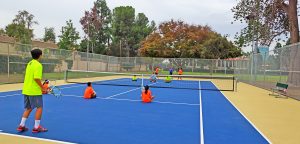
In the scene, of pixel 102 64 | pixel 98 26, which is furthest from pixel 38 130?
pixel 98 26

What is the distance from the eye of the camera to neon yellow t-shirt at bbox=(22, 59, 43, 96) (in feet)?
19.8

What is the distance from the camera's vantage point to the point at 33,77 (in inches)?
238

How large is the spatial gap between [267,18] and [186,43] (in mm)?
31006

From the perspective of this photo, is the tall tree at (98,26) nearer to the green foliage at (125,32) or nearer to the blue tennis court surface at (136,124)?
the green foliage at (125,32)

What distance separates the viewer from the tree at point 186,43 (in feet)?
171

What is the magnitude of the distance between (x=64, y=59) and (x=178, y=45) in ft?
114

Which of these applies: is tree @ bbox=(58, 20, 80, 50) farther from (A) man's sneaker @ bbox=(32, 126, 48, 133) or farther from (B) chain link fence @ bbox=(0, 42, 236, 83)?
(A) man's sneaker @ bbox=(32, 126, 48, 133)

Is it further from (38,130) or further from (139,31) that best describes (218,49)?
(38,130)

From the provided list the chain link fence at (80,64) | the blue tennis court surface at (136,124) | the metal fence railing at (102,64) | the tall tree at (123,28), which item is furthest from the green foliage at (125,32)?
the blue tennis court surface at (136,124)

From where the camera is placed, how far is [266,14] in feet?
82.0

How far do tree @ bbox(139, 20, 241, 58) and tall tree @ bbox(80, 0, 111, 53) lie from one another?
1533 centimetres

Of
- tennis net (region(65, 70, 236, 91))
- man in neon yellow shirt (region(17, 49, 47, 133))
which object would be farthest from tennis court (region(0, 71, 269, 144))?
tennis net (region(65, 70, 236, 91))

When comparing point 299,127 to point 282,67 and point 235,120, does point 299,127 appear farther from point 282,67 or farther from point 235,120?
point 282,67

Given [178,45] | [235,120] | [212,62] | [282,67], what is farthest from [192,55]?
[235,120]
